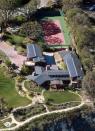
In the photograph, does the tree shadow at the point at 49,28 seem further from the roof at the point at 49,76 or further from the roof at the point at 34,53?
the roof at the point at 49,76

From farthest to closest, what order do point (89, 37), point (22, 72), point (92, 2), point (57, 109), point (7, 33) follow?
point (92, 2) < point (7, 33) < point (89, 37) < point (22, 72) < point (57, 109)

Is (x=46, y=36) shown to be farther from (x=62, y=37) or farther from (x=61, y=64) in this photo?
(x=61, y=64)

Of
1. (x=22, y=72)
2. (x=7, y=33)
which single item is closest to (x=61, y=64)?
(x=22, y=72)

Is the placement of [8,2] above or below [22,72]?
above

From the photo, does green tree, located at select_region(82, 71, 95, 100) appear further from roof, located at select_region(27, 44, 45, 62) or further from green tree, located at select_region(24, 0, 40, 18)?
green tree, located at select_region(24, 0, 40, 18)

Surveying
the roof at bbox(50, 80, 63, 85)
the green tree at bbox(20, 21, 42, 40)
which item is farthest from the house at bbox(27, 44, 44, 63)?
the roof at bbox(50, 80, 63, 85)

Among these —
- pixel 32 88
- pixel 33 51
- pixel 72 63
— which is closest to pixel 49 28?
pixel 33 51

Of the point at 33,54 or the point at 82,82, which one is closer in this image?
the point at 82,82
